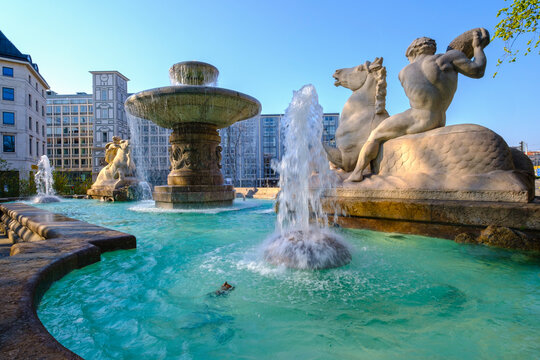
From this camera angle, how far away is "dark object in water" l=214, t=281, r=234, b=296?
6.36 ft

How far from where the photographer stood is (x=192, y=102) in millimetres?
7098

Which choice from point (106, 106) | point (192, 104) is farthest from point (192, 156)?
point (106, 106)

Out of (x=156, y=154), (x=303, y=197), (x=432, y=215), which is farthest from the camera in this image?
(x=156, y=154)

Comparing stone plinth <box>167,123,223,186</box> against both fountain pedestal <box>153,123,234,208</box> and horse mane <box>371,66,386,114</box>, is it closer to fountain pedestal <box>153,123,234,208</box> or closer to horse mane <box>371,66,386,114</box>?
fountain pedestal <box>153,123,234,208</box>

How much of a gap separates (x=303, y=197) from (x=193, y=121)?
5351 mm

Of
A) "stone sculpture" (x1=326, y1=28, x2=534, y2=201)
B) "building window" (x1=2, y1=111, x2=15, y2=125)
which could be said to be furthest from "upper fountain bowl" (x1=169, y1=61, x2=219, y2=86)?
"building window" (x1=2, y1=111, x2=15, y2=125)

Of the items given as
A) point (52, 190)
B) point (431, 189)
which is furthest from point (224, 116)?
point (52, 190)

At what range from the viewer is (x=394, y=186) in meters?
3.86

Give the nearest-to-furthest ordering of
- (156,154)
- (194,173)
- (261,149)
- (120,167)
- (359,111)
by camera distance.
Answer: (359,111), (194,173), (120,167), (156,154), (261,149)

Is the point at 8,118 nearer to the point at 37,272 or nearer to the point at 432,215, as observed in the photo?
the point at 37,272

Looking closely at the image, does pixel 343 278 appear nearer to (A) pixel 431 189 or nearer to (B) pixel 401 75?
(A) pixel 431 189

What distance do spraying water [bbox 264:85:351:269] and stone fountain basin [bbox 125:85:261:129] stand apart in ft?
11.0

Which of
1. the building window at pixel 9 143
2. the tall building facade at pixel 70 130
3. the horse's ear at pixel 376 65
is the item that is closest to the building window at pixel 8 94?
the building window at pixel 9 143

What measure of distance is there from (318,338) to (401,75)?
156 inches
